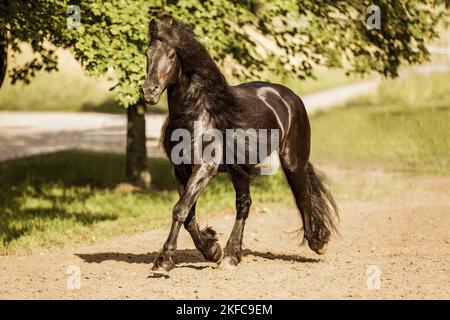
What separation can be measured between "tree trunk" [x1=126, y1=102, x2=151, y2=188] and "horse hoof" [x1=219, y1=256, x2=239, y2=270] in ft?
26.7

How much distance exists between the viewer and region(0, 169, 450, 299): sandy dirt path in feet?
25.9

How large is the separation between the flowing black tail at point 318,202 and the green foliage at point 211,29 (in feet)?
10.7

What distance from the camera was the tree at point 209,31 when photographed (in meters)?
13.2

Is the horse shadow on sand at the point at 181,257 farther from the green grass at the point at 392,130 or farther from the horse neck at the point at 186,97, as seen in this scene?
the green grass at the point at 392,130

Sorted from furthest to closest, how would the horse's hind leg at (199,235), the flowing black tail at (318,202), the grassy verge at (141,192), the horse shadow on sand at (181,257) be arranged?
the grassy verge at (141,192), the flowing black tail at (318,202), the horse shadow on sand at (181,257), the horse's hind leg at (199,235)

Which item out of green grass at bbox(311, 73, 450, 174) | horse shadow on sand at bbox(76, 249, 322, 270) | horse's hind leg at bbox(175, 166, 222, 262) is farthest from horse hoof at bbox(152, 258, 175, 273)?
green grass at bbox(311, 73, 450, 174)

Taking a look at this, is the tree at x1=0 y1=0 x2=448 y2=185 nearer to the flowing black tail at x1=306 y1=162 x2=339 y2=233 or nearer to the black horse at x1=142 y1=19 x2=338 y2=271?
the black horse at x1=142 y1=19 x2=338 y2=271

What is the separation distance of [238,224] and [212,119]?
1.34m

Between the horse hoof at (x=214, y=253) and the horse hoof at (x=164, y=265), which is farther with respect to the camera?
the horse hoof at (x=214, y=253)

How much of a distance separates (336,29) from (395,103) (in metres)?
17.8

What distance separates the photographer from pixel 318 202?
1027cm

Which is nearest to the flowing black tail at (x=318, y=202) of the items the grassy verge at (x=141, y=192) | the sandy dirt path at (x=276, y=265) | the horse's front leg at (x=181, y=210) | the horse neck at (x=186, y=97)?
the sandy dirt path at (x=276, y=265)

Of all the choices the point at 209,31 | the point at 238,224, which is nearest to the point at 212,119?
the point at 238,224
